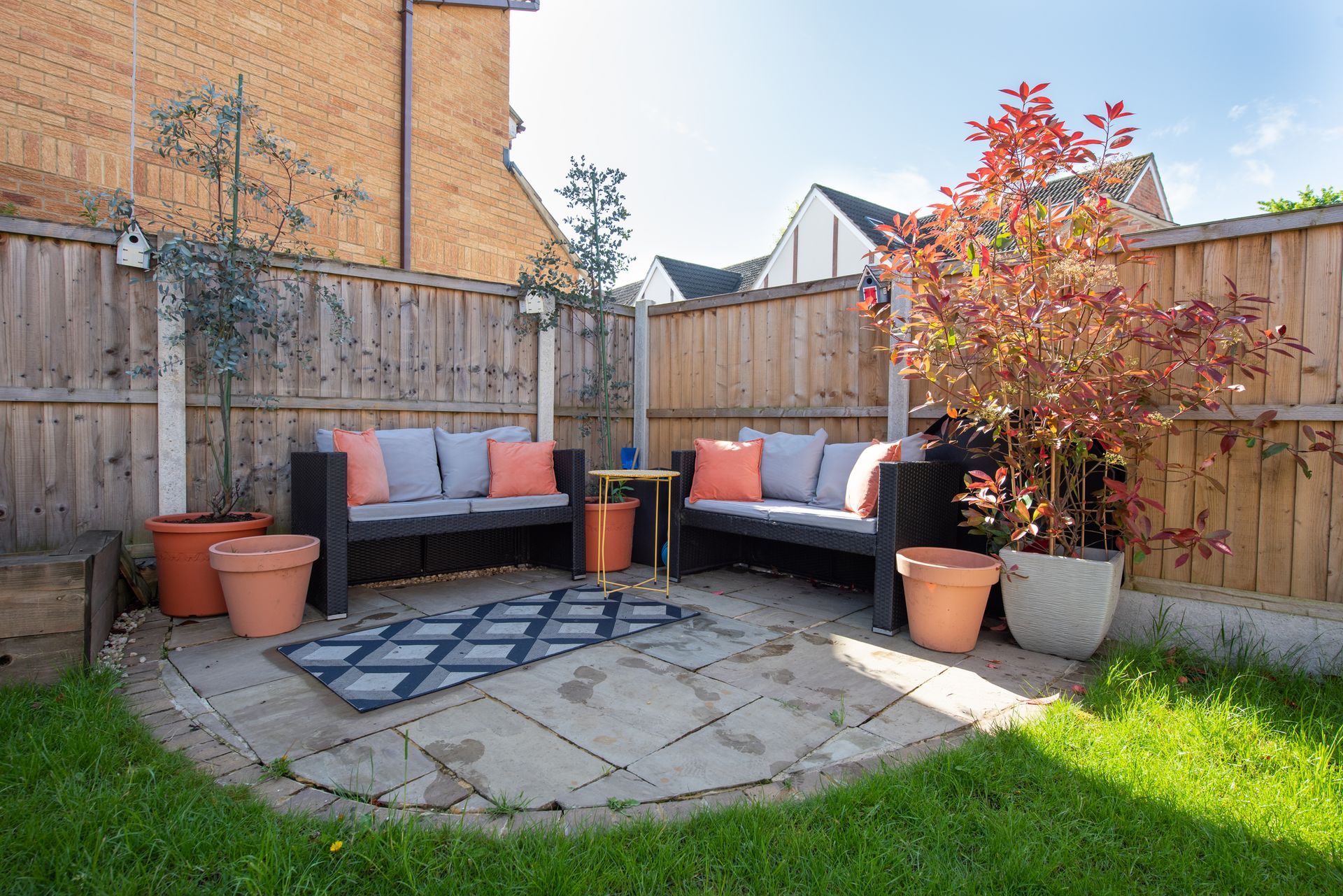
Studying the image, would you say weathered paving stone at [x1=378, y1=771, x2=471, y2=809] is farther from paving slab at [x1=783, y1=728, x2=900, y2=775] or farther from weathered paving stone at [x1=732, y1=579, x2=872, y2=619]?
weathered paving stone at [x1=732, y1=579, x2=872, y2=619]

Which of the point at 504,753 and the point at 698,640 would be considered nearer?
the point at 504,753

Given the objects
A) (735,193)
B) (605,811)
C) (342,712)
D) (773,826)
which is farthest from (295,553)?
(735,193)

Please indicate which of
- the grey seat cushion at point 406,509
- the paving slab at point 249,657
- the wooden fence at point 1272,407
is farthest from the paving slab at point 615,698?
the wooden fence at point 1272,407

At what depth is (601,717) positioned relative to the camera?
86.3 inches

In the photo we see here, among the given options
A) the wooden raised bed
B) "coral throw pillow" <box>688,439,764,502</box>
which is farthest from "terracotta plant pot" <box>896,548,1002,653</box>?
the wooden raised bed

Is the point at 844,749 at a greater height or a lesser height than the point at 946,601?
lesser

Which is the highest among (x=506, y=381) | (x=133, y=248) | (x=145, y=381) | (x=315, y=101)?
(x=315, y=101)

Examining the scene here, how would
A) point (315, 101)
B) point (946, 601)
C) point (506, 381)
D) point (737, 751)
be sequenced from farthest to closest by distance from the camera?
point (315, 101)
point (506, 381)
point (946, 601)
point (737, 751)

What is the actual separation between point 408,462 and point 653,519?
1542 millimetres

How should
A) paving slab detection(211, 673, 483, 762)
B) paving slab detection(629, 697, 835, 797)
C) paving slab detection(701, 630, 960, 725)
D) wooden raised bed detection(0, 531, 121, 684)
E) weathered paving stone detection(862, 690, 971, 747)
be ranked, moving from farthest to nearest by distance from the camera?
paving slab detection(701, 630, 960, 725) < wooden raised bed detection(0, 531, 121, 684) < weathered paving stone detection(862, 690, 971, 747) < paving slab detection(211, 673, 483, 762) < paving slab detection(629, 697, 835, 797)

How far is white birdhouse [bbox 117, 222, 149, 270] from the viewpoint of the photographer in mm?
3254

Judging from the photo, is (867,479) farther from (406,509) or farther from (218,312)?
(218,312)

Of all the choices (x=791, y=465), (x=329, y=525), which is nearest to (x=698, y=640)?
(x=791, y=465)

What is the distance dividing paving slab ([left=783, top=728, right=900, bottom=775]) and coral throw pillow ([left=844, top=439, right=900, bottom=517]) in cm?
140
